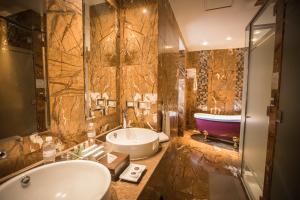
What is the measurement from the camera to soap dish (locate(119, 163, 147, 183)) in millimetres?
889

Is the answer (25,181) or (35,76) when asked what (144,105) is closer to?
(35,76)

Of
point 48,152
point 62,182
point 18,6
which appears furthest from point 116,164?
point 18,6

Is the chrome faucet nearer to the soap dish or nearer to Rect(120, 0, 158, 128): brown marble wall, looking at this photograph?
the soap dish

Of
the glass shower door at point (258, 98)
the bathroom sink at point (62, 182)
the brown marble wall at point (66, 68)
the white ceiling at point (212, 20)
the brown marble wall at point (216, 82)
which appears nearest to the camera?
the bathroom sink at point (62, 182)

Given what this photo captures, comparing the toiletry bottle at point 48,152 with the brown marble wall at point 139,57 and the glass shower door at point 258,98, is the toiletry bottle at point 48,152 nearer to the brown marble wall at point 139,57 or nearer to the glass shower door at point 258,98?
the brown marble wall at point 139,57

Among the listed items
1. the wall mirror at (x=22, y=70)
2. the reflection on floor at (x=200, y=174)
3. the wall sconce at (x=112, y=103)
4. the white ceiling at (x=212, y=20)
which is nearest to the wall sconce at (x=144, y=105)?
the wall sconce at (x=112, y=103)

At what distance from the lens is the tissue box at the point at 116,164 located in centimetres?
89

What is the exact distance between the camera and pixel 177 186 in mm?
2117

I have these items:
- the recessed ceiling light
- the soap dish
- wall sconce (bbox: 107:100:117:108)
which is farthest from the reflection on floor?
the recessed ceiling light

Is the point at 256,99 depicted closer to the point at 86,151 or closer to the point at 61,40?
the point at 86,151

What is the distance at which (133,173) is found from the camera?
94 cm

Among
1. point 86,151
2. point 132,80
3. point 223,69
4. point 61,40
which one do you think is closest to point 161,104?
point 132,80

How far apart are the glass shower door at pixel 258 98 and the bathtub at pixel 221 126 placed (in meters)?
1.38

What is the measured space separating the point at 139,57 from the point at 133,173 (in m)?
1.23
